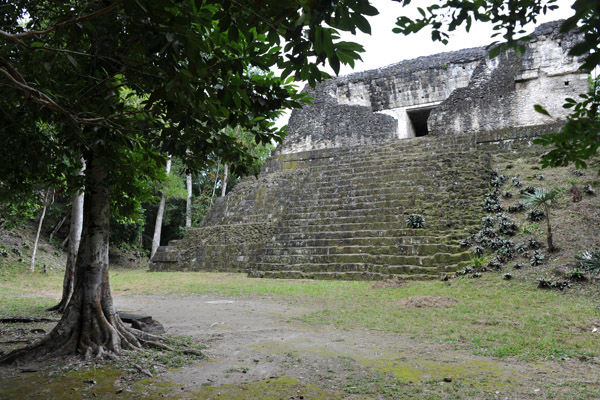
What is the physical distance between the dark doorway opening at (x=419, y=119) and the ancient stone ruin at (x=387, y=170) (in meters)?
0.08

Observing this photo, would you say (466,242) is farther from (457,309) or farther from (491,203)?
(457,309)

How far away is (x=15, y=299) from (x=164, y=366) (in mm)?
5380

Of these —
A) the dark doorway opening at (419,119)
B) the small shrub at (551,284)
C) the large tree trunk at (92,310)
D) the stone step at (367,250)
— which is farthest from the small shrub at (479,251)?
the dark doorway opening at (419,119)

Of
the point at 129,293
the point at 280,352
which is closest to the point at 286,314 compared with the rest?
the point at 280,352

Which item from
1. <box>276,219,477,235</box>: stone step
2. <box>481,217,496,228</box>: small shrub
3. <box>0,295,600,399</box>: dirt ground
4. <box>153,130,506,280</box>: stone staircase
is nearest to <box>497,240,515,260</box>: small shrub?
<box>153,130,506,280</box>: stone staircase

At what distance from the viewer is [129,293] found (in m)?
7.89

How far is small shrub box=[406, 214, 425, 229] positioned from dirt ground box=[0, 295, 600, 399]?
465cm

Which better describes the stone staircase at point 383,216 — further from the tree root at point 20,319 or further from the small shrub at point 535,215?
the tree root at point 20,319

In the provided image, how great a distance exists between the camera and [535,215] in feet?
25.3

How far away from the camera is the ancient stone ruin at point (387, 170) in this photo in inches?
333

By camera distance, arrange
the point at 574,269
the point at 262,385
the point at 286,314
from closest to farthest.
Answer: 1. the point at 262,385
2. the point at 286,314
3. the point at 574,269

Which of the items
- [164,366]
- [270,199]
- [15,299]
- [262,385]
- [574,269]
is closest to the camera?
[262,385]

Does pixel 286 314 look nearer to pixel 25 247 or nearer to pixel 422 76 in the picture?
pixel 422 76

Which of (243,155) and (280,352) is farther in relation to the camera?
(280,352)
